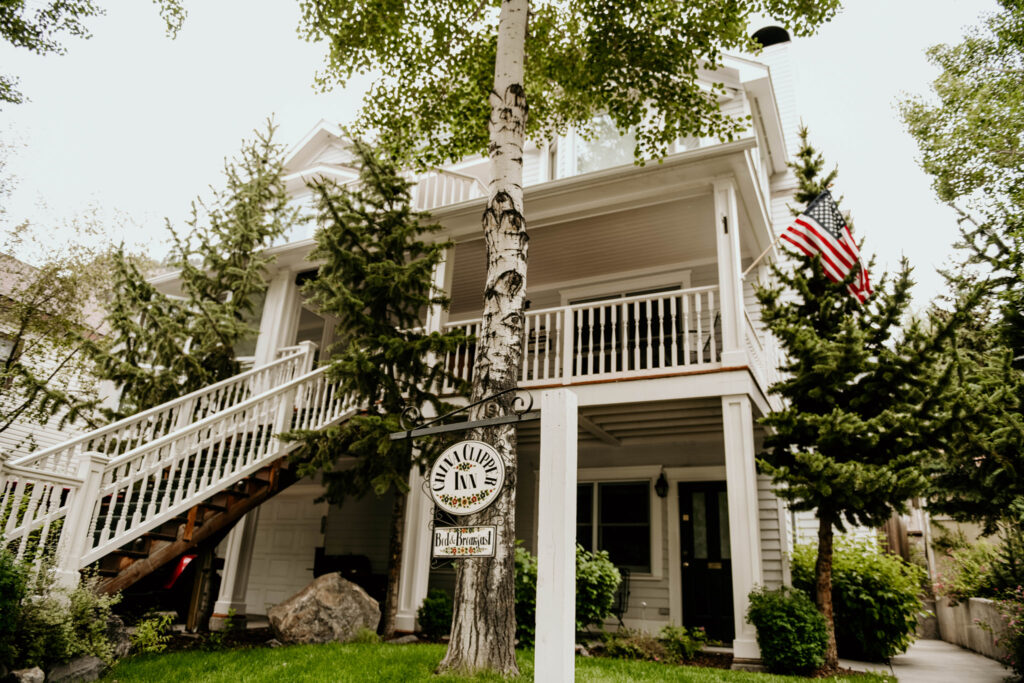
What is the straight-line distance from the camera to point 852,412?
663 cm

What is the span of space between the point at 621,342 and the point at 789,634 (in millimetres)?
4948

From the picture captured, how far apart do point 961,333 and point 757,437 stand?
459 cm

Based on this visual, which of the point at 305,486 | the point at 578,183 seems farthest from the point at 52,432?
the point at 578,183

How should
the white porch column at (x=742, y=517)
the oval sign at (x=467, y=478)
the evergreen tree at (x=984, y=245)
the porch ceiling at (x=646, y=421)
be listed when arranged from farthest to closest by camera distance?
the porch ceiling at (x=646, y=421), the white porch column at (x=742, y=517), the evergreen tree at (x=984, y=245), the oval sign at (x=467, y=478)

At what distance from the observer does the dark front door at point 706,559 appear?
895 centimetres

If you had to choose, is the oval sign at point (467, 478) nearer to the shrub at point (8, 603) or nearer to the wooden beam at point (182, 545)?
the shrub at point (8, 603)

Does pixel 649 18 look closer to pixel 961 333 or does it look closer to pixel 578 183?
pixel 578 183

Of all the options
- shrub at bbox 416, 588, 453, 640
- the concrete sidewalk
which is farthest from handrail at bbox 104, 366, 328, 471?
the concrete sidewalk

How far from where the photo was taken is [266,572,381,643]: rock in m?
6.60

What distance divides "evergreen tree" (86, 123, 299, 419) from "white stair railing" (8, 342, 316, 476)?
1.37 ft

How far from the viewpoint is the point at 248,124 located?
1121 cm

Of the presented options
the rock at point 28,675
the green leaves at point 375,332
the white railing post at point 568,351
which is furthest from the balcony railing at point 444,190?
the rock at point 28,675

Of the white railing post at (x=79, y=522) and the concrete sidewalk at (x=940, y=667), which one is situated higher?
the white railing post at (x=79, y=522)

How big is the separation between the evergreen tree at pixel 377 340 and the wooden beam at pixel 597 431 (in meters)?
2.09
